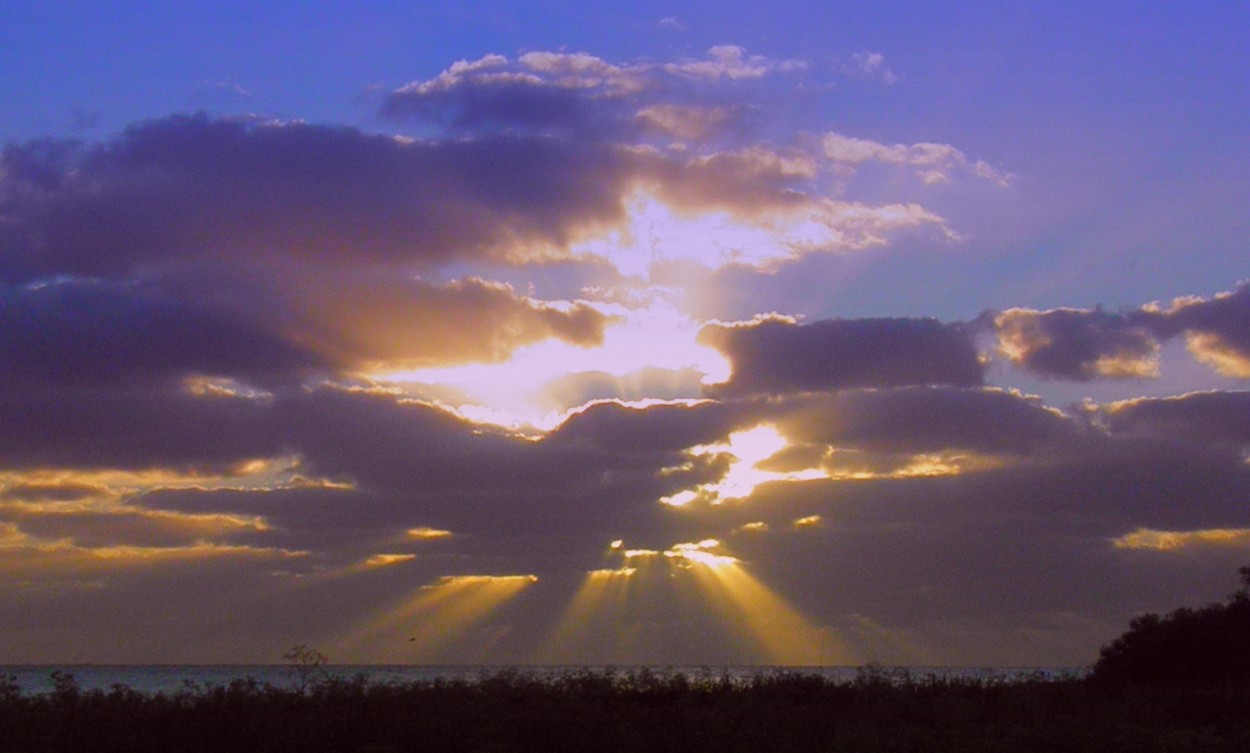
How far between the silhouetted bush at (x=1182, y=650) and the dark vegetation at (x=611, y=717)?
5999 mm

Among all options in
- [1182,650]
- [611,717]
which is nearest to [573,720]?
[611,717]

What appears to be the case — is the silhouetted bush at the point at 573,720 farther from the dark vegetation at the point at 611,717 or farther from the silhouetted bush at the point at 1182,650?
the silhouetted bush at the point at 1182,650

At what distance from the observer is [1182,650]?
3925cm

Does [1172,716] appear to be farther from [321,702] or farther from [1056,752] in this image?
[321,702]

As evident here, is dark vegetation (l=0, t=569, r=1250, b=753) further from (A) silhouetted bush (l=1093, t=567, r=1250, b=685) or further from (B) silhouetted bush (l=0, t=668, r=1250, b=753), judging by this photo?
(A) silhouetted bush (l=1093, t=567, r=1250, b=685)

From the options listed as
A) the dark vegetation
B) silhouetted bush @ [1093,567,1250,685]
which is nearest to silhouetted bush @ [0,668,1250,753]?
the dark vegetation

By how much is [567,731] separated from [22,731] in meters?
9.41

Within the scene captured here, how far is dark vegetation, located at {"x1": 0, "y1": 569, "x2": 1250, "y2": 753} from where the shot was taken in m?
21.8

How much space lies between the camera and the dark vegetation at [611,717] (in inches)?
860

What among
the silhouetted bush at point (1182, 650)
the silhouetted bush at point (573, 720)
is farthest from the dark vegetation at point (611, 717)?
the silhouetted bush at point (1182, 650)

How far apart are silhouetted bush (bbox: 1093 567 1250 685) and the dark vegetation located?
5999 mm

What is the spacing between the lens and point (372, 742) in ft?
71.6

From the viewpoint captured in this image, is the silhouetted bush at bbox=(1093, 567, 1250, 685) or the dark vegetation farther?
the silhouetted bush at bbox=(1093, 567, 1250, 685)

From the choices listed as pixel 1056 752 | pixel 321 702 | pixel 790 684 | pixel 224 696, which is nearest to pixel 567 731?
pixel 321 702
